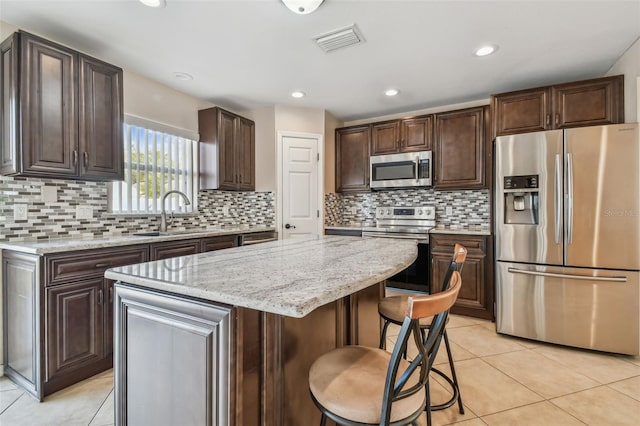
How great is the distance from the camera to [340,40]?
2.35 m

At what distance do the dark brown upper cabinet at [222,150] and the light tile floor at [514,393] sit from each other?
2160mm

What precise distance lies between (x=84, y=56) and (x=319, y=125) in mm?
2573

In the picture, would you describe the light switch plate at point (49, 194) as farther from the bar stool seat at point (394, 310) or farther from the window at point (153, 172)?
the bar stool seat at point (394, 310)

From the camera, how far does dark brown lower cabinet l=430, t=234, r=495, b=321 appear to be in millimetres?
3150

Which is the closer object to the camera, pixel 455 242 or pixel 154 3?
pixel 154 3

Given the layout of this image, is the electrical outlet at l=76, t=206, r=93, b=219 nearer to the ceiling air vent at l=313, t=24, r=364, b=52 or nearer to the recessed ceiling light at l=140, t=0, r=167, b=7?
the recessed ceiling light at l=140, t=0, r=167, b=7

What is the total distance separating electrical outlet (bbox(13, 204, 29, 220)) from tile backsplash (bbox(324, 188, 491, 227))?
303 centimetres

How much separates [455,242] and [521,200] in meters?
0.80

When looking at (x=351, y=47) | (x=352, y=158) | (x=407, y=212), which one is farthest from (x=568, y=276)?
(x=352, y=158)

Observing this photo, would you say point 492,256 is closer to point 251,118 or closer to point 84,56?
point 251,118

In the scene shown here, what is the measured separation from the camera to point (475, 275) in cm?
320

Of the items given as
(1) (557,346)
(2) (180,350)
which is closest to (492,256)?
(1) (557,346)

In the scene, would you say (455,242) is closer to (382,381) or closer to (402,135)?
(402,135)

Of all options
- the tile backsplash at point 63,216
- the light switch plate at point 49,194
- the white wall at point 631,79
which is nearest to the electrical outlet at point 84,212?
the tile backsplash at point 63,216
